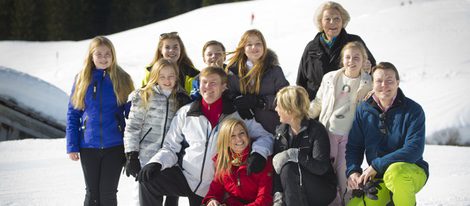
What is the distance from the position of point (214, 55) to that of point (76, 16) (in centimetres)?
3106

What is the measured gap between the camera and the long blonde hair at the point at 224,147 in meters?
3.81

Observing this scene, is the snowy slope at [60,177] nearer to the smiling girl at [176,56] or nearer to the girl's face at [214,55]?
the smiling girl at [176,56]

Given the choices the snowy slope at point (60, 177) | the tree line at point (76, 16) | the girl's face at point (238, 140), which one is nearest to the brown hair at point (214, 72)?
the girl's face at point (238, 140)

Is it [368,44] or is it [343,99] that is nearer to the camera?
[343,99]

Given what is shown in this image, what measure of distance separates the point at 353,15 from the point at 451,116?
43.0ft

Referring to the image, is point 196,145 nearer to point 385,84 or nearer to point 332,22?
point 385,84

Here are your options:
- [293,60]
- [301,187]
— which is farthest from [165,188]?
[293,60]

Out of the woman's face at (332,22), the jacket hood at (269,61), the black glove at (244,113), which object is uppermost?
the woman's face at (332,22)

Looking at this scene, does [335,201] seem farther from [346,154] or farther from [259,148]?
[259,148]

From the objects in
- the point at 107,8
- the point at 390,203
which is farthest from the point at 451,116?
the point at 107,8

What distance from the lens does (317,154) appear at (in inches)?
146

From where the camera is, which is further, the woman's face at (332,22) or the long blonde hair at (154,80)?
the woman's face at (332,22)

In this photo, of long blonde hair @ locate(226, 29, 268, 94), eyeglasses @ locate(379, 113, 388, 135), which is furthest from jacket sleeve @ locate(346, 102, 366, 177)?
long blonde hair @ locate(226, 29, 268, 94)

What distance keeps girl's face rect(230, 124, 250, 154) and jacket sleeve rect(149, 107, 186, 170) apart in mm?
422
